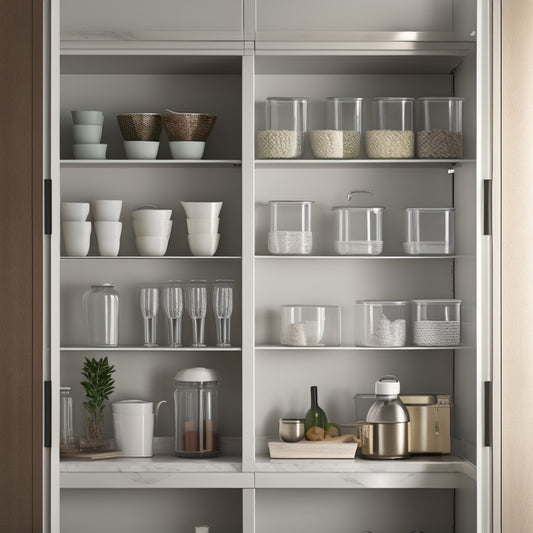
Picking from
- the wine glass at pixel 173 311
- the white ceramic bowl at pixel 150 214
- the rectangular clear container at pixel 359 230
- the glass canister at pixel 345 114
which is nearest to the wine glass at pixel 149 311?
the wine glass at pixel 173 311

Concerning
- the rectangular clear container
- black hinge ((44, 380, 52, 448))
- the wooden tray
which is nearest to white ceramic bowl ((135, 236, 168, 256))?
the rectangular clear container

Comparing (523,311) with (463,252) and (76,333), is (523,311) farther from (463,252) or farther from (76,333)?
(76,333)

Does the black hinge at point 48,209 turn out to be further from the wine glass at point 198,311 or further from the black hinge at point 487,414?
the black hinge at point 487,414

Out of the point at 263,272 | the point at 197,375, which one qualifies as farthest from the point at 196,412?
the point at 263,272

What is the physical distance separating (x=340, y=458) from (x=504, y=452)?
66 centimetres

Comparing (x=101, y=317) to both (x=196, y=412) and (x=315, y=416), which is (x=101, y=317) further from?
(x=315, y=416)

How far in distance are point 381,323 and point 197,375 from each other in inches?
28.8

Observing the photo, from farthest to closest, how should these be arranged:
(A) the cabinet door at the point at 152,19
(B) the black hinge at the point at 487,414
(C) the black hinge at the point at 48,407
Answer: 1. (A) the cabinet door at the point at 152,19
2. (B) the black hinge at the point at 487,414
3. (C) the black hinge at the point at 48,407

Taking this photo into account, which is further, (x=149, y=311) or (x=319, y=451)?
(x=149, y=311)

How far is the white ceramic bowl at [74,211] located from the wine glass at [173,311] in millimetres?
425

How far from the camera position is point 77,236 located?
344cm

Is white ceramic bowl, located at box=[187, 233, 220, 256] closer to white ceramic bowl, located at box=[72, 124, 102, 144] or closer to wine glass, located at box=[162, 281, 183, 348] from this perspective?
wine glass, located at box=[162, 281, 183, 348]

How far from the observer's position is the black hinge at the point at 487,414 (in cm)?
295
